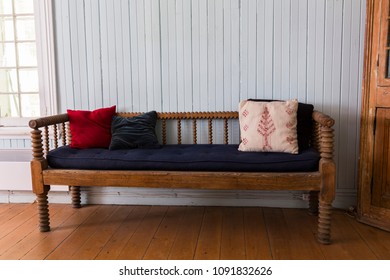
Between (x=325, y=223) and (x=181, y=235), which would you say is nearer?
(x=325, y=223)

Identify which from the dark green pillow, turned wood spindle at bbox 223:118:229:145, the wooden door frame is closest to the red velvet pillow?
the dark green pillow

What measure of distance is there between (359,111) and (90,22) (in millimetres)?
2296

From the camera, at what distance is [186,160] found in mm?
2723

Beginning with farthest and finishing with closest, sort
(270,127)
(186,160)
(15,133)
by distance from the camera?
(15,133) → (270,127) → (186,160)

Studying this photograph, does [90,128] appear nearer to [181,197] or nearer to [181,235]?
[181,197]

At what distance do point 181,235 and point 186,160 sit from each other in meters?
0.52

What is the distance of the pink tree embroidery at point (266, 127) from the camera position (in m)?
2.83

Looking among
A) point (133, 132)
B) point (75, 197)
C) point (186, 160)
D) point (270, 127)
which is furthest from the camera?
point (75, 197)

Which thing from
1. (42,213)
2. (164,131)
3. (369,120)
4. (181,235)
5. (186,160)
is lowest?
(181,235)

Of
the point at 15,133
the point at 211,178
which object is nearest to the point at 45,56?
the point at 15,133

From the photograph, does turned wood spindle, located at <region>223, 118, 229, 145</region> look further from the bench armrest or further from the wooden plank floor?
the bench armrest

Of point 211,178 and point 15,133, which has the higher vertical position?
point 15,133

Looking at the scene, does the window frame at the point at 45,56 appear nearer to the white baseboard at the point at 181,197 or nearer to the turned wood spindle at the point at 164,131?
the white baseboard at the point at 181,197
